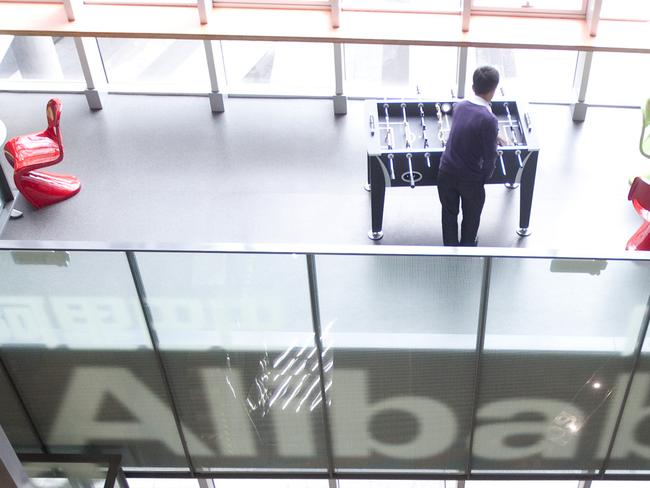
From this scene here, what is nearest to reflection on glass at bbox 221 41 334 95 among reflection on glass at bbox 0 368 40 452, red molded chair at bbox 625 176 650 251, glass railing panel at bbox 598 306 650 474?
red molded chair at bbox 625 176 650 251

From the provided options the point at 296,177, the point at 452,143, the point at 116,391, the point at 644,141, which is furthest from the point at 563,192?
the point at 116,391

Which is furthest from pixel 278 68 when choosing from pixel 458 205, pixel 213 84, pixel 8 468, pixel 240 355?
pixel 8 468

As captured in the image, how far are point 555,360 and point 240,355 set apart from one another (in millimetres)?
1732

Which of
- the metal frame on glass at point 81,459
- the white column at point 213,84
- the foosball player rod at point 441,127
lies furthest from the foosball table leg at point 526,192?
the metal frame on glass at point 81,459

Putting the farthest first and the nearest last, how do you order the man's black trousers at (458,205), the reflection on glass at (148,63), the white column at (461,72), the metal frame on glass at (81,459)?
the reflection on glass at (148,63) → the white column at (461,72) → the man's black trousers at (458,205) → the metal frame on glass at (81,459)

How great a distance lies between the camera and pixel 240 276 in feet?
14.4

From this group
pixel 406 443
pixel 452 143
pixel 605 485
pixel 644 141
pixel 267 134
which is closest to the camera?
pixel 406 443

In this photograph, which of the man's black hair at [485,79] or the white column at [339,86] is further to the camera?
the white column at [339,86]

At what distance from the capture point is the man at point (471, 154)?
5938 millimetres

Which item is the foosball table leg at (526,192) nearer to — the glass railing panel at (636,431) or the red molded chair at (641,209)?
the red molded chair at (641,209)

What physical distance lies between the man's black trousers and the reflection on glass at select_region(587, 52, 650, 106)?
98.0 inches

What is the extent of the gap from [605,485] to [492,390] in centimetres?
318

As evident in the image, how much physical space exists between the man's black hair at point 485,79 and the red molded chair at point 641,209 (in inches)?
50.8

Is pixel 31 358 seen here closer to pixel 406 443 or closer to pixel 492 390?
pixel 406 443
